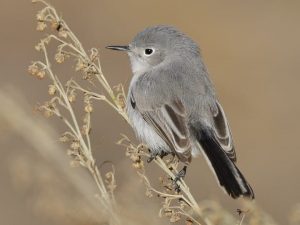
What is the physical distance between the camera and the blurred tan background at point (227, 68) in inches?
318

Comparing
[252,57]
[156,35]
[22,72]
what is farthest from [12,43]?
[156,35]

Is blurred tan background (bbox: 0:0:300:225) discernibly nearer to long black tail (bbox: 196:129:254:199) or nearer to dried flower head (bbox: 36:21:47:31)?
long black tail (bbox: 196:129:254:199)

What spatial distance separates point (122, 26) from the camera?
12.6m

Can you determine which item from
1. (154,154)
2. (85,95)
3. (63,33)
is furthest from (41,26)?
(154,154)

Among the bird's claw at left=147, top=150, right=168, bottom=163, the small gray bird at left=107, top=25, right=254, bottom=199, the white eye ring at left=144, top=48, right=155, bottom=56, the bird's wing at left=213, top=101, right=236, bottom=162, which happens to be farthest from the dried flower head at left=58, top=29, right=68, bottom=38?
the white eye ring at left=144, top=48, right=155, bottom=56

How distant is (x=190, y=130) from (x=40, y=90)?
18.4 feet

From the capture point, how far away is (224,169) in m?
4.07

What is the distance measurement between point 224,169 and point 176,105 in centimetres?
72

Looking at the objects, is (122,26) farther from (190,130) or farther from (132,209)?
(132,209)

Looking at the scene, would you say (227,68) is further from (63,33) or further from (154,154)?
(63,33)

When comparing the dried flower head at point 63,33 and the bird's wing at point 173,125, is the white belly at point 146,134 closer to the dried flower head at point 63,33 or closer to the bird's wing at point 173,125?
the bird's wing at point 173,125

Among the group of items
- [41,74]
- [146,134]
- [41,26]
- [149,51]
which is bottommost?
[41,74]

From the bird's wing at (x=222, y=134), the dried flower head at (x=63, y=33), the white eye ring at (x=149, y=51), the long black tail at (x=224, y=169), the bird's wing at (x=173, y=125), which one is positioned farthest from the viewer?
the white eye ring at (x=149, y=51)

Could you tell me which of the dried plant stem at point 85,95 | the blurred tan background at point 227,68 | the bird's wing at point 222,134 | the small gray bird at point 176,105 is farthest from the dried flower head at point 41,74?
the blurred tan background at point 227,68
